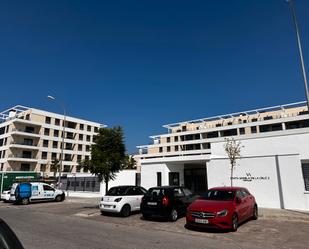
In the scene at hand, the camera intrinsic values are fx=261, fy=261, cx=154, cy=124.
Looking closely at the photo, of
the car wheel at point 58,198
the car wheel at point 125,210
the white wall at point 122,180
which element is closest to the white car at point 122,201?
the car wheel at point 125,210

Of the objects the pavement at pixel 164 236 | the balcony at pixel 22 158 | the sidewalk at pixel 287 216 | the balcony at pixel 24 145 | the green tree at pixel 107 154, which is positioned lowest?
the pavement at pixel 164 236

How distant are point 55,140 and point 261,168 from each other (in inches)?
2282

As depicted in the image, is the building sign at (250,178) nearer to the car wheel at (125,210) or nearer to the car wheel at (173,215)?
the car wheel at (173,215)

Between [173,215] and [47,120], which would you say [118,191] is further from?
[47,120]

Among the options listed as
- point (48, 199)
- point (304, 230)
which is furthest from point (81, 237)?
point (48, 199)

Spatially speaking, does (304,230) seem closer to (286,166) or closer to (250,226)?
(250,226)

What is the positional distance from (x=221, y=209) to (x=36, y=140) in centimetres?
6063

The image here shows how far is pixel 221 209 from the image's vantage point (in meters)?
9.94

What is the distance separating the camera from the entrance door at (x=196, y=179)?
82.0 feet

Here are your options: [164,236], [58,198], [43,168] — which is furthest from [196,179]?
[43,168]

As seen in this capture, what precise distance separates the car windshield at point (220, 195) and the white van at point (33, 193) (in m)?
17.9

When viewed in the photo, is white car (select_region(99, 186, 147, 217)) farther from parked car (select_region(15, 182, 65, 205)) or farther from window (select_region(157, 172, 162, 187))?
parked car (select_region(15, 182, 65, 205))

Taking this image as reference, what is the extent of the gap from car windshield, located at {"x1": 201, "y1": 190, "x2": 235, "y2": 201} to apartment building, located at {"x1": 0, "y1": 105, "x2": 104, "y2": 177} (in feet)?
148

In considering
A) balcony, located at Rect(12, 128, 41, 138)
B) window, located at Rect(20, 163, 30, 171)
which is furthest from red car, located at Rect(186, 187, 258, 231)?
window, located at Rect(20, 163, 30, 171)
